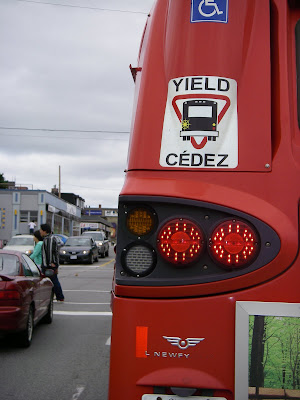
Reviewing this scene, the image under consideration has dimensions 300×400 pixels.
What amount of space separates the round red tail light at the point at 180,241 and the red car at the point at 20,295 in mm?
5606

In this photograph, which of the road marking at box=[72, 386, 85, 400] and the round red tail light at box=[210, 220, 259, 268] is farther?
the road marking at box=[72, 386, 85, 400]

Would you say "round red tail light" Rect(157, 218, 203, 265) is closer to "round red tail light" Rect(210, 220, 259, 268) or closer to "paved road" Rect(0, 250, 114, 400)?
"round red tail light" Rect(210, 220, 259, 268)

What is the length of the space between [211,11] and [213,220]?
104cm

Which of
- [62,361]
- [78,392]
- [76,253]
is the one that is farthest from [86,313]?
[76,253]

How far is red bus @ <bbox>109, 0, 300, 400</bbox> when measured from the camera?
2.21 meters

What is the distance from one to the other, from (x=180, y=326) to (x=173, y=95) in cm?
106

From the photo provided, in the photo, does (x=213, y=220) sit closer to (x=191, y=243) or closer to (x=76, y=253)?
(x=191, y=243)

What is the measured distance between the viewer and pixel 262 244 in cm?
229

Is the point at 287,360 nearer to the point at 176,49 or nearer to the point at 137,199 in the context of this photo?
the point at 137,199

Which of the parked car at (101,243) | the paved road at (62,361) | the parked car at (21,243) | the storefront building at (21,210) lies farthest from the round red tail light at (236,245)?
the storefront building at (21,210)

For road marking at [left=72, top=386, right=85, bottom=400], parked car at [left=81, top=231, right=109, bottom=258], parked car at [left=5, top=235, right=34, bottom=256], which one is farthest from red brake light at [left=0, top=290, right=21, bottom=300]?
parked car at [left=81, top=231, right=109, bottom=258]

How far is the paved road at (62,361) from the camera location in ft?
18.8

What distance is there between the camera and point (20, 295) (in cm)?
761

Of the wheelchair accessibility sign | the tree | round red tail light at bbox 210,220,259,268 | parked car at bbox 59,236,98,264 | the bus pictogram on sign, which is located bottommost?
parked car at bbox 59,236,98,264
